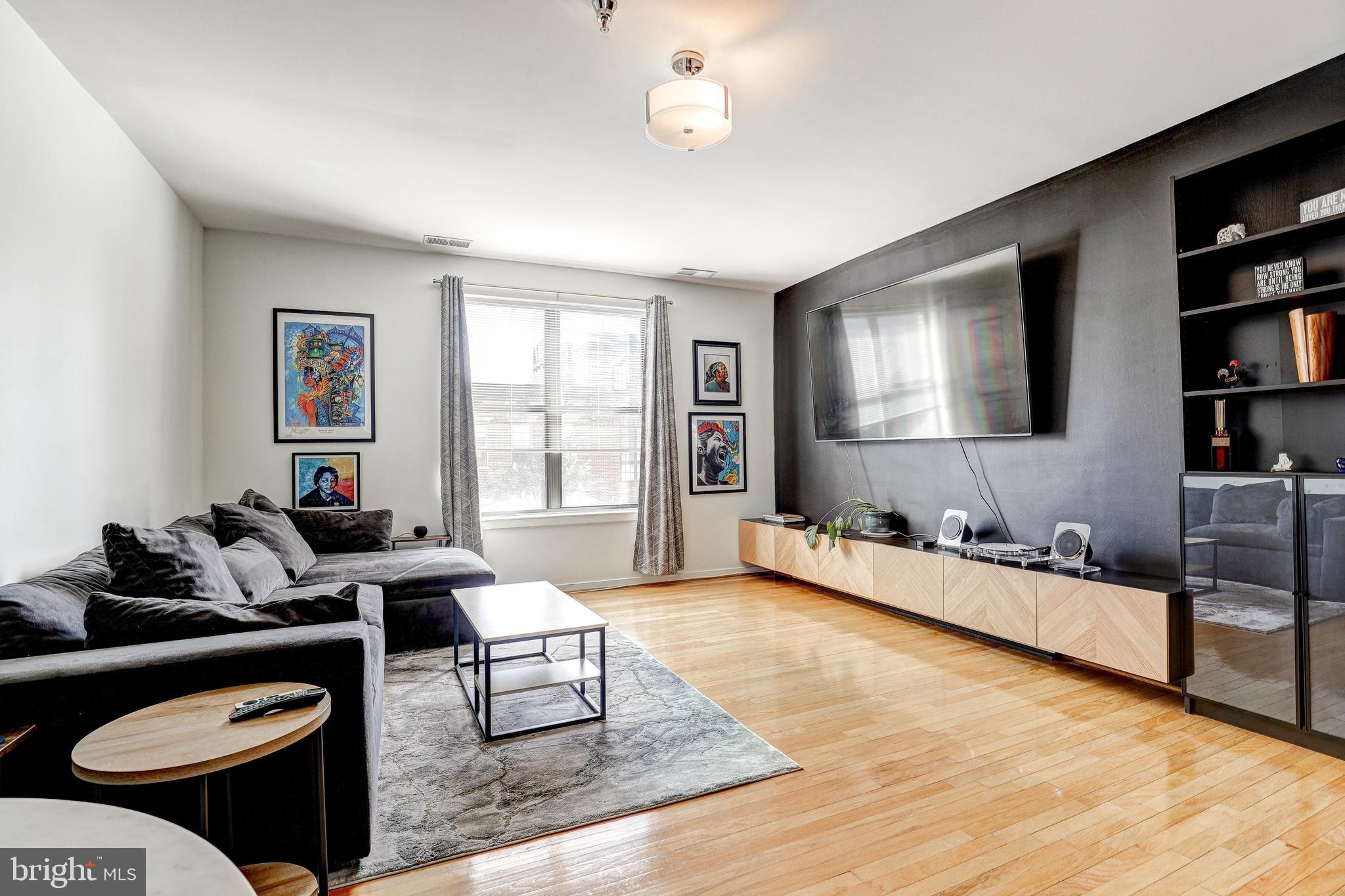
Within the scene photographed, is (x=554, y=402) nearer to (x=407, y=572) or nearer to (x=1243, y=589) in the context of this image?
(x=407, y=572)

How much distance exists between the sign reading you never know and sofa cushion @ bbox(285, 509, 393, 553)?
410 cm

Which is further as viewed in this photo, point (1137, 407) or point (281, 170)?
point (281, 170)

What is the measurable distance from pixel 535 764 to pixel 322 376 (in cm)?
344

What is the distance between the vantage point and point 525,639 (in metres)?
2.69

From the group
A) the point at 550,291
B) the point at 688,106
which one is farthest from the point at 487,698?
the point at 550,291

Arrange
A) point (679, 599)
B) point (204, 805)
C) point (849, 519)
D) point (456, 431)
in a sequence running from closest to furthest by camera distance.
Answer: point (204, 805), point (456, 431), point (679, 599), point (849, 519)

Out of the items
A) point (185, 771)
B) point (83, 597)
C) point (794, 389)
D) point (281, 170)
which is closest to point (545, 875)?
point (185, 771)

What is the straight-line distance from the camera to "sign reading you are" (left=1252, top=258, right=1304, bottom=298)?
8.68ft

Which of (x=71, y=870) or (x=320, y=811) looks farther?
(x=320, y=811)

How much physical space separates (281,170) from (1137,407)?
4.59 metres

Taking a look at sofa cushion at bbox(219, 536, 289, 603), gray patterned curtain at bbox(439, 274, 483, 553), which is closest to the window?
gray patterned curtain at bbox(439, 274, 483, 553)

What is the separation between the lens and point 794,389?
6152 mm

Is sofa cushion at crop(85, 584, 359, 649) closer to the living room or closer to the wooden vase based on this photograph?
the living room

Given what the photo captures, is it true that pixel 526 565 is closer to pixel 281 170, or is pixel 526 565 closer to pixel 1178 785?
pixel 281 170
